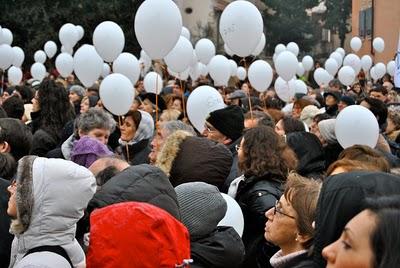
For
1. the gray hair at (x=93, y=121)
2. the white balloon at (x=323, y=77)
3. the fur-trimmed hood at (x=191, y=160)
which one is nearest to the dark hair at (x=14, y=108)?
the gray hair at (x=93, y=121)

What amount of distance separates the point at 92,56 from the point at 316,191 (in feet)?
23.6

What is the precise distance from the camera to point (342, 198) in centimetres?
216

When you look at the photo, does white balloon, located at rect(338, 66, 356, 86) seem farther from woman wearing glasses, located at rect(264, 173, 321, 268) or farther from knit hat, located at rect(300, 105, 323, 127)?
woman wearing glasses, located at rect(264, 173, 321, 268)

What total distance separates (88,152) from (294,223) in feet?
6.64

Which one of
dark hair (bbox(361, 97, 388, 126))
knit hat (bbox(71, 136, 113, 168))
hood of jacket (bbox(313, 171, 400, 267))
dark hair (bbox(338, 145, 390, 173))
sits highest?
hood of jacket (bbox(313, 171, 400, 267))

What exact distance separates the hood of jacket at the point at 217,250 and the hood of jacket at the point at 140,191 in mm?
265

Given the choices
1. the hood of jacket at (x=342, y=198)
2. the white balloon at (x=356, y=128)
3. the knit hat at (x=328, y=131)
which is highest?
the hood of jacket at (x=342, y=198)

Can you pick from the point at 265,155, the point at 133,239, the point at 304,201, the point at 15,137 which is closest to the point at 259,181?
the point at 265,155

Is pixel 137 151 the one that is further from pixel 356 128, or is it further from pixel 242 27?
pixel 242 27

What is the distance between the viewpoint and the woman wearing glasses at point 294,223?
9.21 feet

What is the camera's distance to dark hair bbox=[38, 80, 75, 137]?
649 cm

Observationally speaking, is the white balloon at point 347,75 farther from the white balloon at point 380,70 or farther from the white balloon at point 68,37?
the white balloon at point 68,37

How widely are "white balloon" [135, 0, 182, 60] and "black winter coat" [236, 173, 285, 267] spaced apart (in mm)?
2780

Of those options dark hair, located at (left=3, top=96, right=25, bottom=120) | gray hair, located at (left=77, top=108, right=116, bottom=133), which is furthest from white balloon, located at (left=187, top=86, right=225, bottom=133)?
dark hair, located at (left=3, top=96, right=25, bottom=120)
